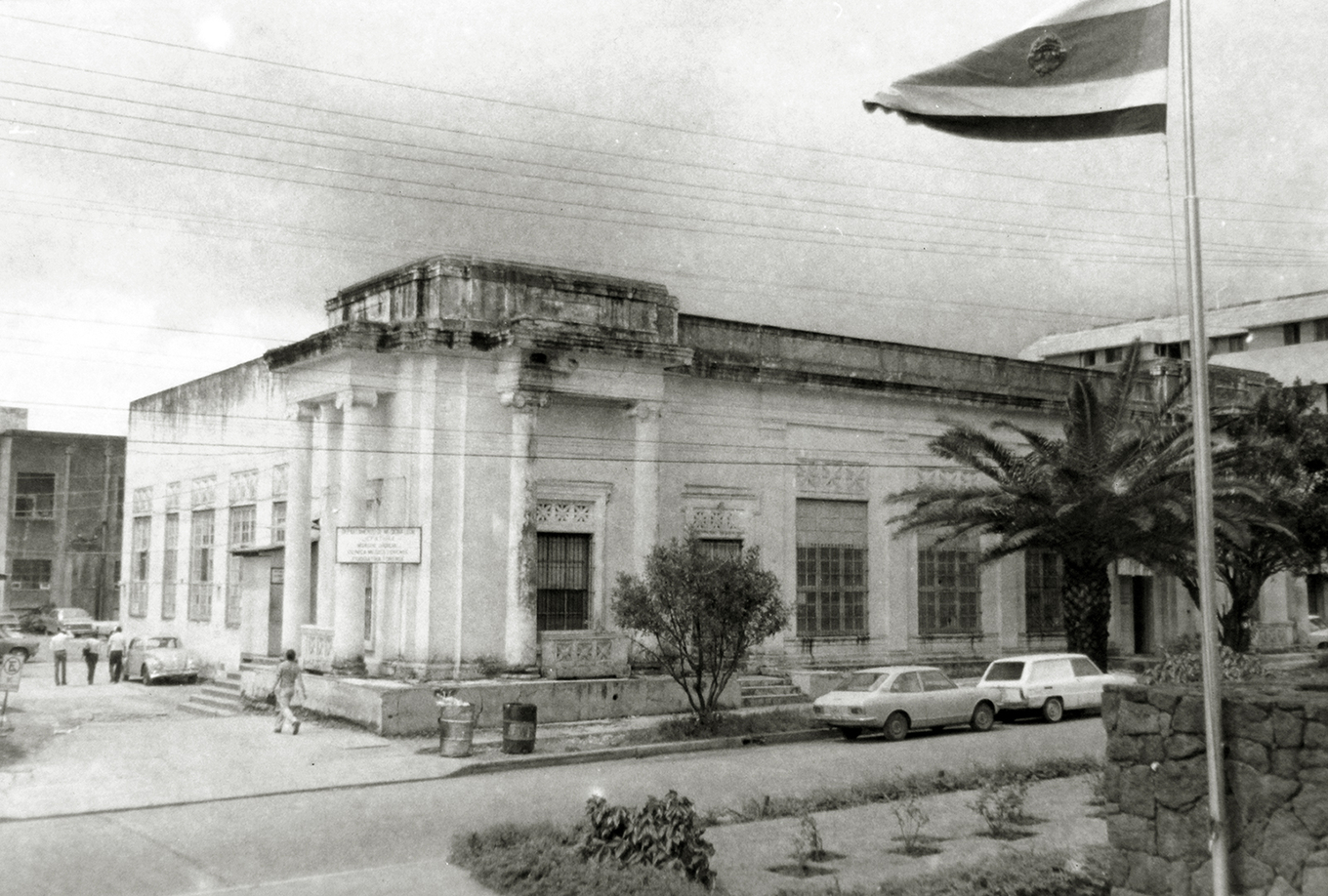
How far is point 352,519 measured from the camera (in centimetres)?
2244

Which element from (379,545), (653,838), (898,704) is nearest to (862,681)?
(898,704)

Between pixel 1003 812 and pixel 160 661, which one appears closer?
pixel 1003 812

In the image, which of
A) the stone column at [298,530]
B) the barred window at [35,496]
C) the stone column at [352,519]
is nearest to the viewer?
the stone column at [352,519]

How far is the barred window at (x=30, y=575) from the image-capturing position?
2185 inches

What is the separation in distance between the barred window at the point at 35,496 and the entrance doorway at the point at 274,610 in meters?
33.5

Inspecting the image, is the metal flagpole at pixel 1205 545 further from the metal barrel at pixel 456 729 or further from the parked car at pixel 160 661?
the parked car at pixel 160 661

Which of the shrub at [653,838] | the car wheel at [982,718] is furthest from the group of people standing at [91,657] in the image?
→ the shrub at [653,838]

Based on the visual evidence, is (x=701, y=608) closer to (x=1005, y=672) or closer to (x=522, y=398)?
(x=522, y=398)

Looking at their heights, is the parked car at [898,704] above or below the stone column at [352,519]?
below

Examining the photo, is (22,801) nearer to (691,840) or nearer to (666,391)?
(691,840)

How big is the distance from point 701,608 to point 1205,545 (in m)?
12.9

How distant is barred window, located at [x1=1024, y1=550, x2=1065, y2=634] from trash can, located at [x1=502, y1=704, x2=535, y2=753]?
16.4 meters

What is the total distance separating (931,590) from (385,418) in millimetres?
13674

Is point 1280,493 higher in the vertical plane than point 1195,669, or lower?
higher
